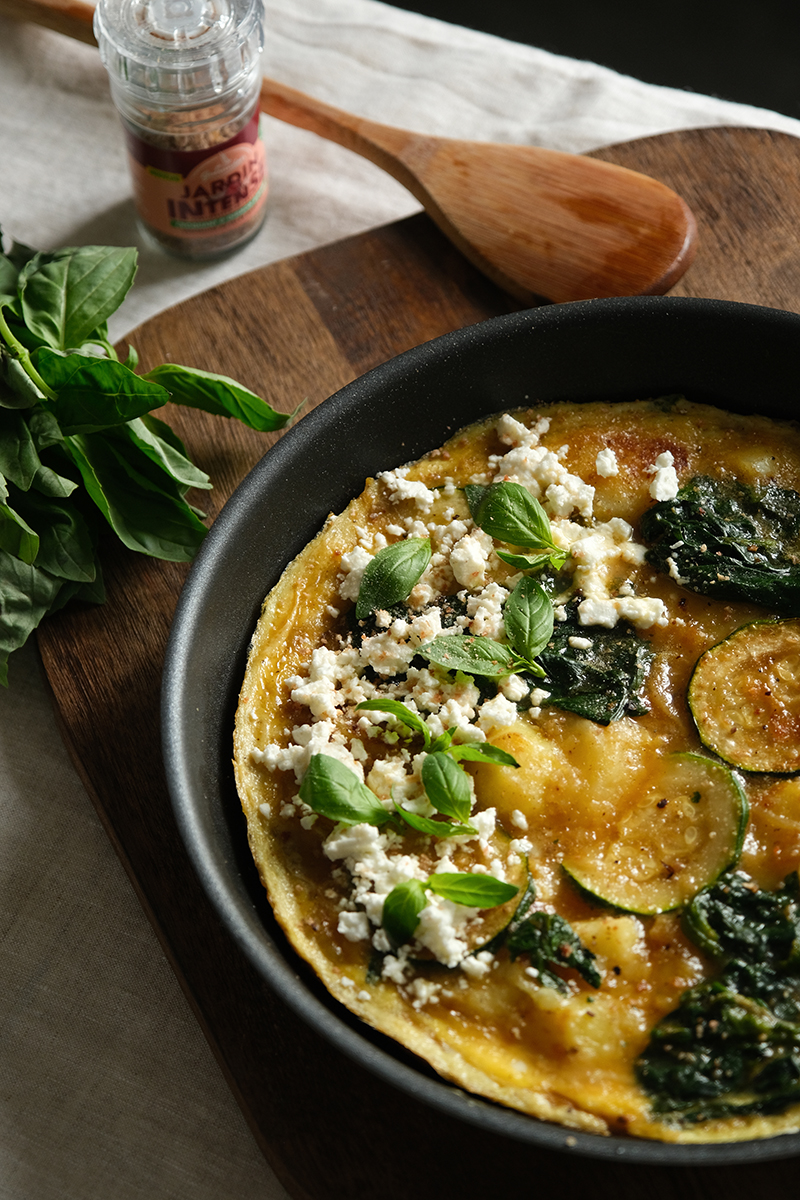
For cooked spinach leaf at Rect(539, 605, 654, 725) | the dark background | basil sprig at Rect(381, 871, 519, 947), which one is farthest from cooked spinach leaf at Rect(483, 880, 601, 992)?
the dark background

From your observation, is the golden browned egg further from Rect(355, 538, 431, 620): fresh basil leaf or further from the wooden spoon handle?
the wooden spoon handle

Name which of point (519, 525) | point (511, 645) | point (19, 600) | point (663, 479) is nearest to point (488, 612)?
point (511, 645)

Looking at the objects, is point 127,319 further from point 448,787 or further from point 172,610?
point 448,787

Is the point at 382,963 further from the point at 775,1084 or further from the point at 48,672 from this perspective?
the point at 48,672

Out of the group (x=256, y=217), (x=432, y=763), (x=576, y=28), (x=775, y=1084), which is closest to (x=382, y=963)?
(x=432, y=763)

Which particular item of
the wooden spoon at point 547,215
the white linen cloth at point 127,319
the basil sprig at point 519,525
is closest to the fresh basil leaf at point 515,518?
the basil sprig at point 519,525

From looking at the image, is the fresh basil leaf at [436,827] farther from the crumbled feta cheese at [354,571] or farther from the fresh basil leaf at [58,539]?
the fresh basil leaf at [58,539]

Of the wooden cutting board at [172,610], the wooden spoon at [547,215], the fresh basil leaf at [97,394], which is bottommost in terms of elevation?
the wooden cutting board at [172,610]
